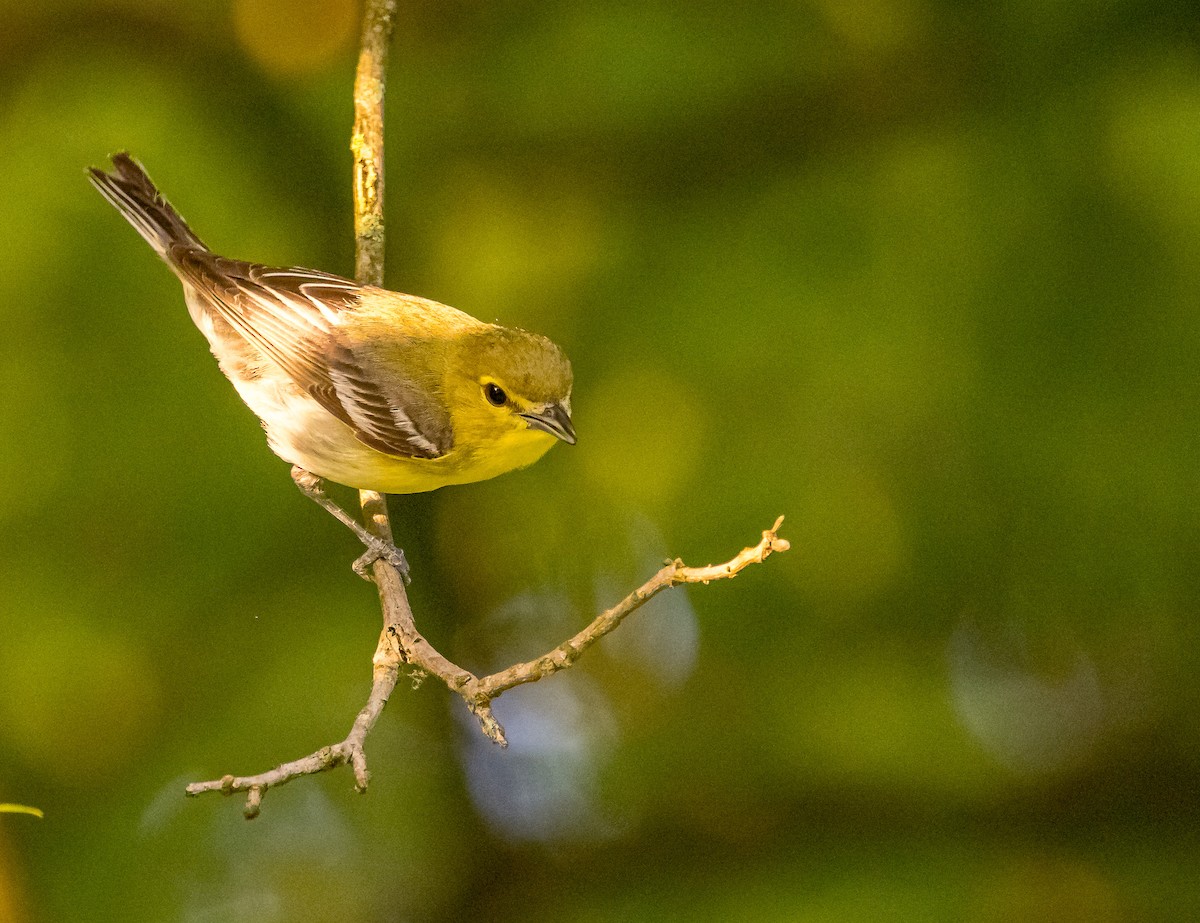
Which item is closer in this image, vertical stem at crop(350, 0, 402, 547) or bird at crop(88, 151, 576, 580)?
bird at crop(88, 151, 576, 580)

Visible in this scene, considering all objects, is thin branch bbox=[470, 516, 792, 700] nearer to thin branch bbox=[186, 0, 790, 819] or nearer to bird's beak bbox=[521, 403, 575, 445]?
thin branch bbox=[186, 0, 790, 819]

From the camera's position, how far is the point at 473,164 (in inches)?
93.9

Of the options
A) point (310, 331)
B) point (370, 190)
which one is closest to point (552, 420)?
point (310, 331)

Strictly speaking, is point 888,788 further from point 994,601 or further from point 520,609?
point 520,609

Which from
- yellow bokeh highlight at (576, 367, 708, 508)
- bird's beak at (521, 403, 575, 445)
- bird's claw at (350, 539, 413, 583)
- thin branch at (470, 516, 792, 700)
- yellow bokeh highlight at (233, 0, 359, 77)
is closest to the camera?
thin branch at (470, 516, 792, 700)

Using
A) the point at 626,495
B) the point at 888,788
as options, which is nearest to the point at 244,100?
the point at 626,495

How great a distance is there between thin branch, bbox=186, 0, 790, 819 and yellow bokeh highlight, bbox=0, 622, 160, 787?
60cm

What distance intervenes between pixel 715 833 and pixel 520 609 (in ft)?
1.99

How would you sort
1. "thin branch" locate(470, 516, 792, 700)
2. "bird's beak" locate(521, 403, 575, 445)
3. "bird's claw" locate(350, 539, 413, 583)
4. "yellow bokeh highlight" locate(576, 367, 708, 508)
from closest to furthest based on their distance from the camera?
"thin branch" locate(470, 516, 792, 700)
"bird's beak" locate(521, 403, 575, 445)
"bird's claw" locate(350, 539, 413, 583)
"yellow bokeh highlight" locate(576, 367, 708, 508)

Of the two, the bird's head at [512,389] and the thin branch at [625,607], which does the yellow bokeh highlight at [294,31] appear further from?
the thin branch at [625,607]

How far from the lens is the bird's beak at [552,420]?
5.47 ft

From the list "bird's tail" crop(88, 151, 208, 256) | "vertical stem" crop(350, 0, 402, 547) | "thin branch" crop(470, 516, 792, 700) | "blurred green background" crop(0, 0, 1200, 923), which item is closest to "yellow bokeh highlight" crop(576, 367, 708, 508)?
"blurred green background" crop(0, 0, 1200, 923)

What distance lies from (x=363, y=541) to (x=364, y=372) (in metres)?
0.31

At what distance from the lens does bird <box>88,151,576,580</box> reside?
68.8 inches
